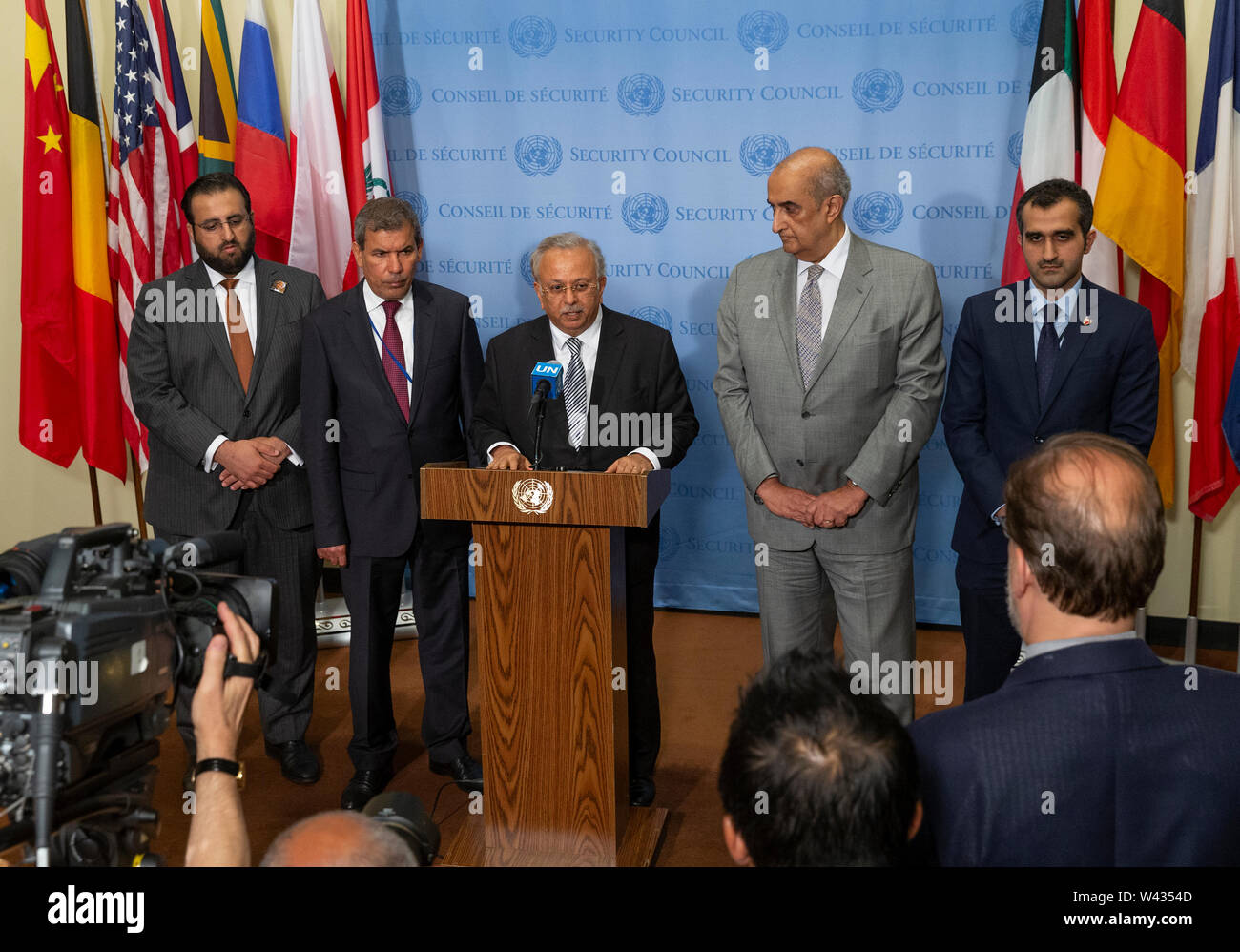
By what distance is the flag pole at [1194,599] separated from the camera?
428 centimetres

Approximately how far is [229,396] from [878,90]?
9.46 ft

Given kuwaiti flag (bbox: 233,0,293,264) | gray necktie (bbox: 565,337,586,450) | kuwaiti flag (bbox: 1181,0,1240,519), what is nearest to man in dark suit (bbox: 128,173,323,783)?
gray necktie (bbox: 565,337,586,450)

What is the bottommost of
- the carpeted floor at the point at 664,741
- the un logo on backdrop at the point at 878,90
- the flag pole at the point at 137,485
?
the carpeted floor at the point at 664,741

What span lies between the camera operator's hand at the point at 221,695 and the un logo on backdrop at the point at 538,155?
146 inches

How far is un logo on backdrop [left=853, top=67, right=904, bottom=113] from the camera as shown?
4574 millimetres

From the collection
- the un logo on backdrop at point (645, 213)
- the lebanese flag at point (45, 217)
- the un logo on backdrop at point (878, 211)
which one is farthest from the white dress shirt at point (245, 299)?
the un logo on backdrop at point (878, 211)

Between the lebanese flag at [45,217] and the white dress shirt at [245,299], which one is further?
the lebanese flag at [45,217]

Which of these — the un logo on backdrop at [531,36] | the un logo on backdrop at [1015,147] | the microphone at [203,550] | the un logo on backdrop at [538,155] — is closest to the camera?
the microphone at [203,550]

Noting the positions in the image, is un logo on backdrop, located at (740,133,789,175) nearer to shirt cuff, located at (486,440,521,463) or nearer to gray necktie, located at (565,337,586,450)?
gray necktie, located at (565,337,586,450)

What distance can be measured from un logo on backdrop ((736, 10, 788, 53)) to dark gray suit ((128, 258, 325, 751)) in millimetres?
2228

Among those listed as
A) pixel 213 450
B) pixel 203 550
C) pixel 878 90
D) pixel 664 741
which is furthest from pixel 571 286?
pixel 878 90

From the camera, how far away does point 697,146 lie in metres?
4.83

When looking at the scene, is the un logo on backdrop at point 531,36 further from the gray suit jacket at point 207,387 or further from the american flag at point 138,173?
the gray suit jacket at point 207,387

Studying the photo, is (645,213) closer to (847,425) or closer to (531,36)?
(531,36)
